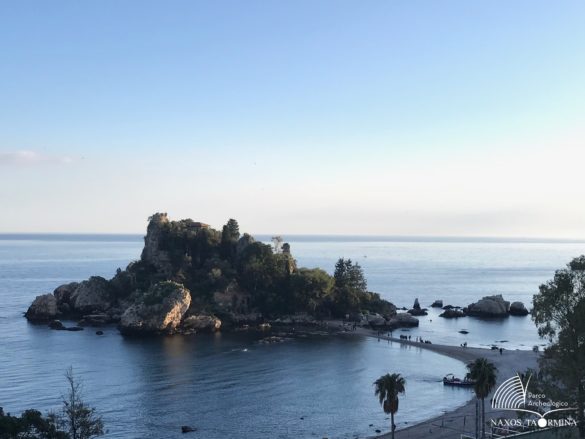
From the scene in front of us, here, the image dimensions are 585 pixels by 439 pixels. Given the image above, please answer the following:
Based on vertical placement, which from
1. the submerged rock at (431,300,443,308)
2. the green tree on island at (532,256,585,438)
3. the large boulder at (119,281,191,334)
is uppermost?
the green tree on island at (532,256,585,438)

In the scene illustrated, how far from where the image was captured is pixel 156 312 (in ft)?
414

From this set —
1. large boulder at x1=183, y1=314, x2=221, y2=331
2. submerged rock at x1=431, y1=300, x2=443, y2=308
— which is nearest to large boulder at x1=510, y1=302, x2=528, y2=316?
submerged rock at x1=431, y1=300, x2=443, y2=308

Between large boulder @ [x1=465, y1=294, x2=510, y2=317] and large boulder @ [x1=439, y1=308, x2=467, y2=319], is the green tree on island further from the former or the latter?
large boulder @ [x1=465, y1=294, x2=510, y2=317]

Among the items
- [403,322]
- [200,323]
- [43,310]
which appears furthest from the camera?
[403,322]

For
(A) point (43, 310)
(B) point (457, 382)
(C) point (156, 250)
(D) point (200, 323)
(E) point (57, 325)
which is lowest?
(B) point (457, 382)

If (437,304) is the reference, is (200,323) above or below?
above

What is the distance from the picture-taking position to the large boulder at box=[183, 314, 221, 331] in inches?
5128

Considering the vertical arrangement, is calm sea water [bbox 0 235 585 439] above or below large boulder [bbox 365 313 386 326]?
below

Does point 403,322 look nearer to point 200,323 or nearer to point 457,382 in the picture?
point 200,323

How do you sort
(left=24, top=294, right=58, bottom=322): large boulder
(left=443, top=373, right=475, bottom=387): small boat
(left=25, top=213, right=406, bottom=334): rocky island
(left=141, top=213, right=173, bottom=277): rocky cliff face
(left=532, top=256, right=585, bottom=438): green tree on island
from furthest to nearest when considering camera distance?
1. (left=141, top=213, right=173, bottom=277): rocky cliff face
2. (left=25, top=213, right=406, bottom=334): rocky island
3. (left=24, top=294, right=58, bottom=322): large boulder
4. (left=443, top=373, right=475, bottom=387): small boat
5. (left=532, top=256, right=585, bottom=438): green tree on island

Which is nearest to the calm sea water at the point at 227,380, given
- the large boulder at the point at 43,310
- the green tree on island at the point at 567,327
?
the large boulder at the point at 43,310

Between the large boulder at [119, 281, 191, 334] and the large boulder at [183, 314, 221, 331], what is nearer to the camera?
the large boulder at [119, 281, 191, 334]

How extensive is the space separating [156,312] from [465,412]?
251 ft

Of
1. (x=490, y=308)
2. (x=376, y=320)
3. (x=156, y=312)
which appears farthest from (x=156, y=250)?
(x=490, y=308)
